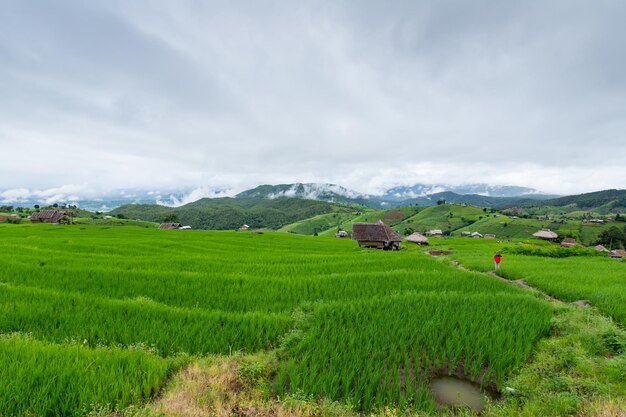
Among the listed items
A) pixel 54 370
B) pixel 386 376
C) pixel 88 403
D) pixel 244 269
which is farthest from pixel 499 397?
pixel 244 269

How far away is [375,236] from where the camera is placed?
161 ft

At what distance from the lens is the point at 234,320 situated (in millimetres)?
7219

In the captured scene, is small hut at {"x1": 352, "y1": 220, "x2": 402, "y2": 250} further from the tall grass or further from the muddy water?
the muddy water

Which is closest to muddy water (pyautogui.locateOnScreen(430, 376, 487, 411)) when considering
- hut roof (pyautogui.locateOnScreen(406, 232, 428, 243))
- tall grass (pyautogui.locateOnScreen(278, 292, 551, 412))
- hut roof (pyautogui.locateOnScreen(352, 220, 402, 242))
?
tall grass (pyautogui.locateOnScreen(278, 292, 551, 412))

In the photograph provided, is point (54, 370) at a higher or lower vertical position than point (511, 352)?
higher

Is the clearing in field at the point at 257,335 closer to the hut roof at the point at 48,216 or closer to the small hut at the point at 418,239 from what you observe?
the small hut at the point at 418,239

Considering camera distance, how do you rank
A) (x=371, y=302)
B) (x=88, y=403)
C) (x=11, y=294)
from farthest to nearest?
(x=371, y=302) < (x=11, y=294) < (x=88, y=403)

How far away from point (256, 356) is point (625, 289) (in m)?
16.2

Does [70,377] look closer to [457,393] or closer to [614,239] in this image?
[457,393]

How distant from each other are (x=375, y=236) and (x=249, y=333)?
1730 inches

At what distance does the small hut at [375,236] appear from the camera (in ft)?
159

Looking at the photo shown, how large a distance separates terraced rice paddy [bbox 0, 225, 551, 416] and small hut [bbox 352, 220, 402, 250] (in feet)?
121

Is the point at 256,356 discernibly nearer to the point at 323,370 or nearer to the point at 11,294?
the point at 323,370

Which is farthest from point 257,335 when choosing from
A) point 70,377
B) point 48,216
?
point 48,216
